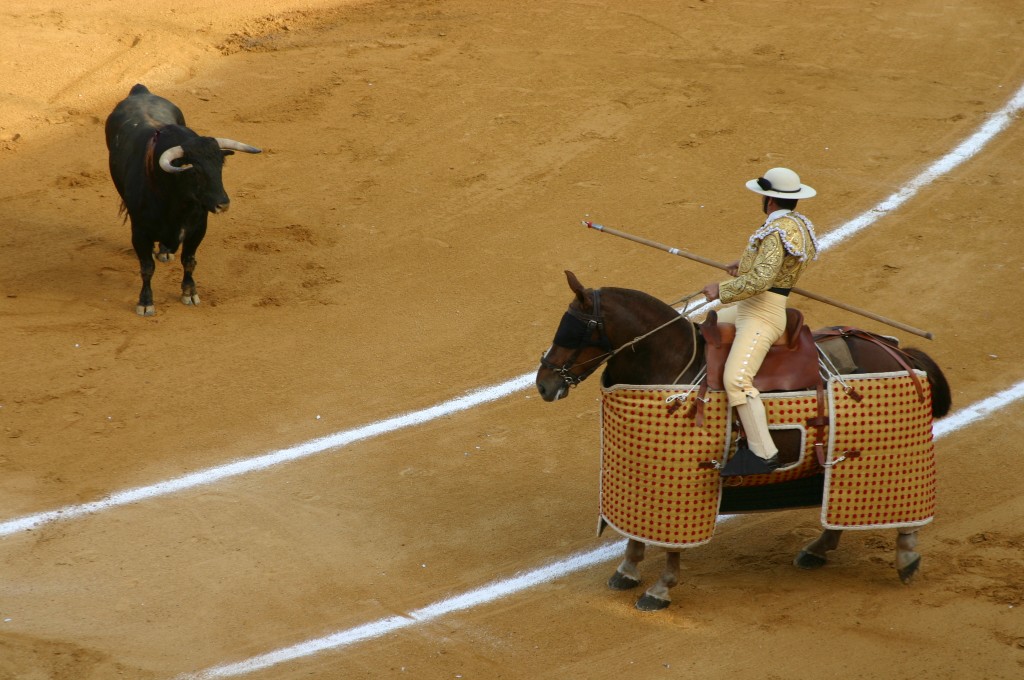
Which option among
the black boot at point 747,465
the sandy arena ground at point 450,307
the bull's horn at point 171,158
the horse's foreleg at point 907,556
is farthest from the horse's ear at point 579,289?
the bull's horn at point 171,158

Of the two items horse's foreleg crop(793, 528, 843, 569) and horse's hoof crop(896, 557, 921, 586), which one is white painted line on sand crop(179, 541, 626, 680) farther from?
horse's hoof crop(896, 557, 921, 586)

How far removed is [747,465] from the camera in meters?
6.96

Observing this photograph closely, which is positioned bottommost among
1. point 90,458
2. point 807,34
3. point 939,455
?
point 90,458

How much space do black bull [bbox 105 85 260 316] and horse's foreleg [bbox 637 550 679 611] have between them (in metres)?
5.61

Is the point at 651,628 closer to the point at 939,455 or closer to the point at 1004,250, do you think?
the point at 939,455

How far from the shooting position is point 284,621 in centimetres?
736

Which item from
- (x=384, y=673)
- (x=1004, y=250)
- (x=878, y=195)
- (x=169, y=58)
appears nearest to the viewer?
(x=384, y=673)

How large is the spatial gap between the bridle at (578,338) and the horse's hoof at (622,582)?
52.6 inches

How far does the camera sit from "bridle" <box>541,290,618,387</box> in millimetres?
7012

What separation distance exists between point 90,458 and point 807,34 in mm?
11934

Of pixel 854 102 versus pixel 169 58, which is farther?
pixel 169 58

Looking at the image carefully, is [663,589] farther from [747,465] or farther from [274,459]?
[274,459]

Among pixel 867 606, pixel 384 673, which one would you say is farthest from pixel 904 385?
pixel 384 673

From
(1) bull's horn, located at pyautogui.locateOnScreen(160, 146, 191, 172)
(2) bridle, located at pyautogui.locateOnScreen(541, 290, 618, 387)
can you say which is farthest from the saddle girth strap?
(1) bull's horn, located at pyautogui.locateOnScreen(160, 146, 191, 172)
